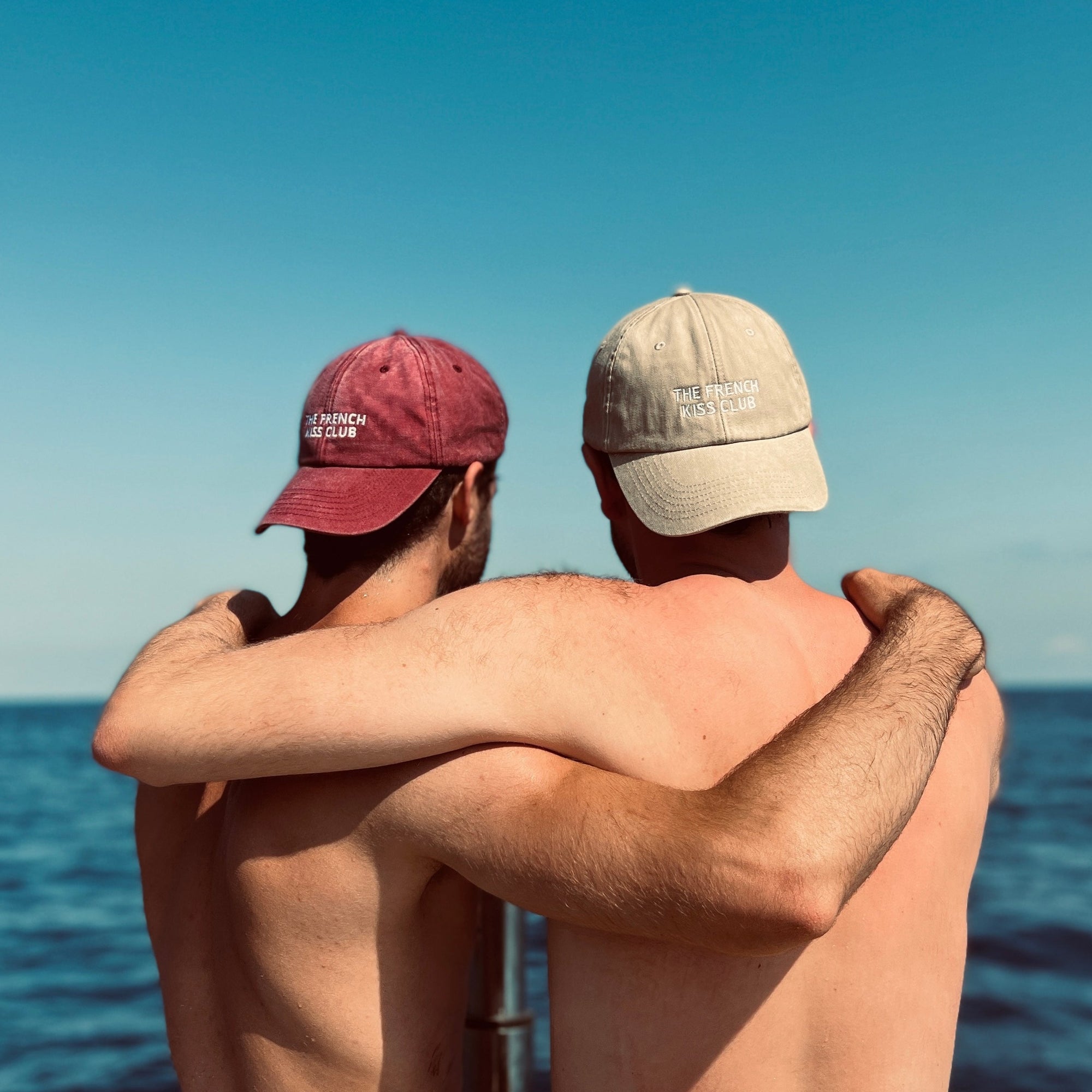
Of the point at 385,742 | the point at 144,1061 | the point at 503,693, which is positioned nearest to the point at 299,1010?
the point at 385,742

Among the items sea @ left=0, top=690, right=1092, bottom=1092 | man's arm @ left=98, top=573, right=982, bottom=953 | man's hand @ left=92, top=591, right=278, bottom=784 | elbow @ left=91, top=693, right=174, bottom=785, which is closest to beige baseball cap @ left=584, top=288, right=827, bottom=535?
man's arm @ left=98, top=573, right=982, bottom=953

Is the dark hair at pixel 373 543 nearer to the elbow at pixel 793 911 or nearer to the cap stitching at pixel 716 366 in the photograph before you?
the cap stitching at pixel 716 366

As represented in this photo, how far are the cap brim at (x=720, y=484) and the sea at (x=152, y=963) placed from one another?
208 cm

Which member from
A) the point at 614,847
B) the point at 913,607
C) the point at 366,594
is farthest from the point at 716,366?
the point at 614,847

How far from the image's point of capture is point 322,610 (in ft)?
6.65

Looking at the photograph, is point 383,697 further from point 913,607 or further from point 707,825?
point 913,607

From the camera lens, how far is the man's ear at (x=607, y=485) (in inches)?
83.2

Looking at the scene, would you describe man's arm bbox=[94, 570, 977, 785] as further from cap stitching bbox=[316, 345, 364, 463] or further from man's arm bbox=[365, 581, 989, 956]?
cap stitching bbox=[316, 345, 364, 463]

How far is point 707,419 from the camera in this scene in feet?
6.33

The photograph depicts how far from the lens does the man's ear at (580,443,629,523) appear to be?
83.2 inches

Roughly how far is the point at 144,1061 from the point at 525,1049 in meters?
8.15

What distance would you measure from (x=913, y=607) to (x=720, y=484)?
44 cm

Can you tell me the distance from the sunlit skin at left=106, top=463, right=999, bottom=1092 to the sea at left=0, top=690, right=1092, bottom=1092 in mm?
2072

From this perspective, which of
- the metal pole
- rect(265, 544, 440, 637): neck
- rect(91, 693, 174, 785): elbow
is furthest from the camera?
the metal pole
